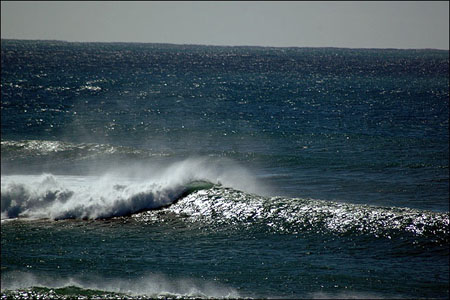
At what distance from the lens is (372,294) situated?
1350cm

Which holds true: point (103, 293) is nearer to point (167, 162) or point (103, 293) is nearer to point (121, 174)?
point (121, 174)

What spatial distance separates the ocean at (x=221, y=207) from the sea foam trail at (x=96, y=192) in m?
0.08

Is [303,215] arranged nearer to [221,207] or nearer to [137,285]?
[221,207]

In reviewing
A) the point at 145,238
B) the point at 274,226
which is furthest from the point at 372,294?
the point at 145,238

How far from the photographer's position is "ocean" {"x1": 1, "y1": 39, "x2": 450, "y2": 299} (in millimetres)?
14398

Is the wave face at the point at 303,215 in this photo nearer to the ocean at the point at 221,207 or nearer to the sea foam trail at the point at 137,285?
the ocean at the point at 221,207

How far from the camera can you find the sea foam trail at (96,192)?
2128 cm

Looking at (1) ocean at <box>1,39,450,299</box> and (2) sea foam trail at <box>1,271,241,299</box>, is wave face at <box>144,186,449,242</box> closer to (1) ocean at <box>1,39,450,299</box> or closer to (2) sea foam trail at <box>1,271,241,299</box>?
(1) ocean at <box>1,39,450,299</box>

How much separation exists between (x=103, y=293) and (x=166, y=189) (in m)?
10.1

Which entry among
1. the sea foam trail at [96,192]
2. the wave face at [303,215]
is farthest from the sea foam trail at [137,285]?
the sea foam trail at [96,192]

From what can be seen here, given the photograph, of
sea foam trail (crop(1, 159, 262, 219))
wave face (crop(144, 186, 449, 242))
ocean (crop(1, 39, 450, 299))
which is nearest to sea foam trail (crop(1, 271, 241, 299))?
ocean (crop(1, 39, 450, 299))

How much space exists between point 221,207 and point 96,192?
535 centimetres

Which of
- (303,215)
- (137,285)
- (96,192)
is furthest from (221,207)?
(137,285)

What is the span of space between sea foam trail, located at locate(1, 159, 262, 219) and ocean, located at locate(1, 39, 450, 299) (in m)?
0.08
